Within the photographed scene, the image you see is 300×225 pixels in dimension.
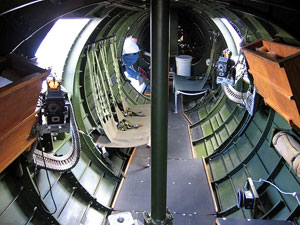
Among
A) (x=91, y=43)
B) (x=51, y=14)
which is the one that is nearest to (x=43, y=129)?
(x=51, y=14)

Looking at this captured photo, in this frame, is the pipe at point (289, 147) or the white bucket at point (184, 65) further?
the white bucket at point (184, 65)

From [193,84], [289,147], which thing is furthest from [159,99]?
[193,84]

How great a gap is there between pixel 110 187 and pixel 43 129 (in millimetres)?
2422

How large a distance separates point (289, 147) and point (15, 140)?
250 centimetres

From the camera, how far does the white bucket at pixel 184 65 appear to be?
915 cm

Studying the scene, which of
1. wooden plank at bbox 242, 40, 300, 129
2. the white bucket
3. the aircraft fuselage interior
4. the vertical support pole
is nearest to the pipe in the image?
the aircraft fuselage interior

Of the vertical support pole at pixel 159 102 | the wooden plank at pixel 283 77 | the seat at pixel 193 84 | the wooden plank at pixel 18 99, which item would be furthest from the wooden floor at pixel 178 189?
the wooden plank at pixel 18 99

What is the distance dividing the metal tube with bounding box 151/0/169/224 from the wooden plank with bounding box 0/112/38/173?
95cm

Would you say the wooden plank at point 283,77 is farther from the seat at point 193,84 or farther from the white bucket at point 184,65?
the white bucket at point 184,65

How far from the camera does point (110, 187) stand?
468 centimetres

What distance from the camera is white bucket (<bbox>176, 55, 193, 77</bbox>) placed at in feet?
30.0

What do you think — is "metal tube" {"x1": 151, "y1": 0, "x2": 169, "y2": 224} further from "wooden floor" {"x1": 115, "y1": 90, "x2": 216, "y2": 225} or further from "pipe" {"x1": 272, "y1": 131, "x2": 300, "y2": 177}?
"wooden floor" {"x1": 115, "y1": 90, "x2": 216, "y2": 225}

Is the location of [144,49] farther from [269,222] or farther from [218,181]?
[269,222]

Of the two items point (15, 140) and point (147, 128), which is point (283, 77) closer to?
point (15, 140)
